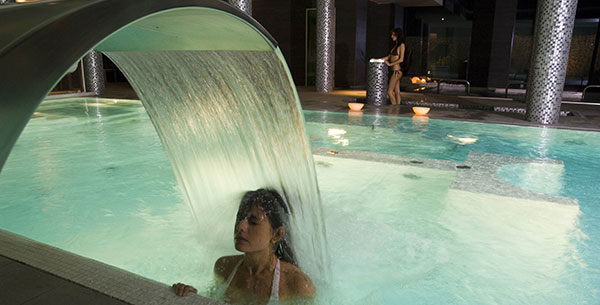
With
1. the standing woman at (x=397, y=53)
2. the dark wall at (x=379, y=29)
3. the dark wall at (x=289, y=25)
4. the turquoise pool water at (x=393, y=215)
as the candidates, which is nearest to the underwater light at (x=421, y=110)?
the standing woman at (x=397, y=53)

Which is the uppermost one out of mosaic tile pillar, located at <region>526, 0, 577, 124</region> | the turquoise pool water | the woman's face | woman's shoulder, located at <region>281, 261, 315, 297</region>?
mosaic tile pillar, located at <region>526, 0, 577, 124</region>

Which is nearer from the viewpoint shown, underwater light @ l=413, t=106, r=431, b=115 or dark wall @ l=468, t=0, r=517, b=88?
underwater light @ l=413, t=106, r=431, b=115

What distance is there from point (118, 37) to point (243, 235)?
1.00 m

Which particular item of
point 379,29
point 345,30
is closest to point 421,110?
point 345,30

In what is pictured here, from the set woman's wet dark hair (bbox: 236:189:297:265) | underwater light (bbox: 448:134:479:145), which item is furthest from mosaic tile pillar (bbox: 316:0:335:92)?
woman's wet dark hair (bbox: 236:189:297:265)

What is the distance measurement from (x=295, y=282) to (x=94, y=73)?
12.8 meters

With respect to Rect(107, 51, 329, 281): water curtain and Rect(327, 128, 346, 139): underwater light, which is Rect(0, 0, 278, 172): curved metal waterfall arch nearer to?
Rect(107, 51, 329, 281): water curtain

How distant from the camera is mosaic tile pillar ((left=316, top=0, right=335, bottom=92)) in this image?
1276cm

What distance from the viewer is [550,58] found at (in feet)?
24.5

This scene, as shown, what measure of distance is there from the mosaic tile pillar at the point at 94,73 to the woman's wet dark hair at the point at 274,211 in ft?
40.7

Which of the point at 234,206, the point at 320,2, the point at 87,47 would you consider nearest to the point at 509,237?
the point at 234,206

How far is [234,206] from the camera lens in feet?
10.3

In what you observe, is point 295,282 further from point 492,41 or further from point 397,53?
point 492,41

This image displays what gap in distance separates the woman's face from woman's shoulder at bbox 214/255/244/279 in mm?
352
